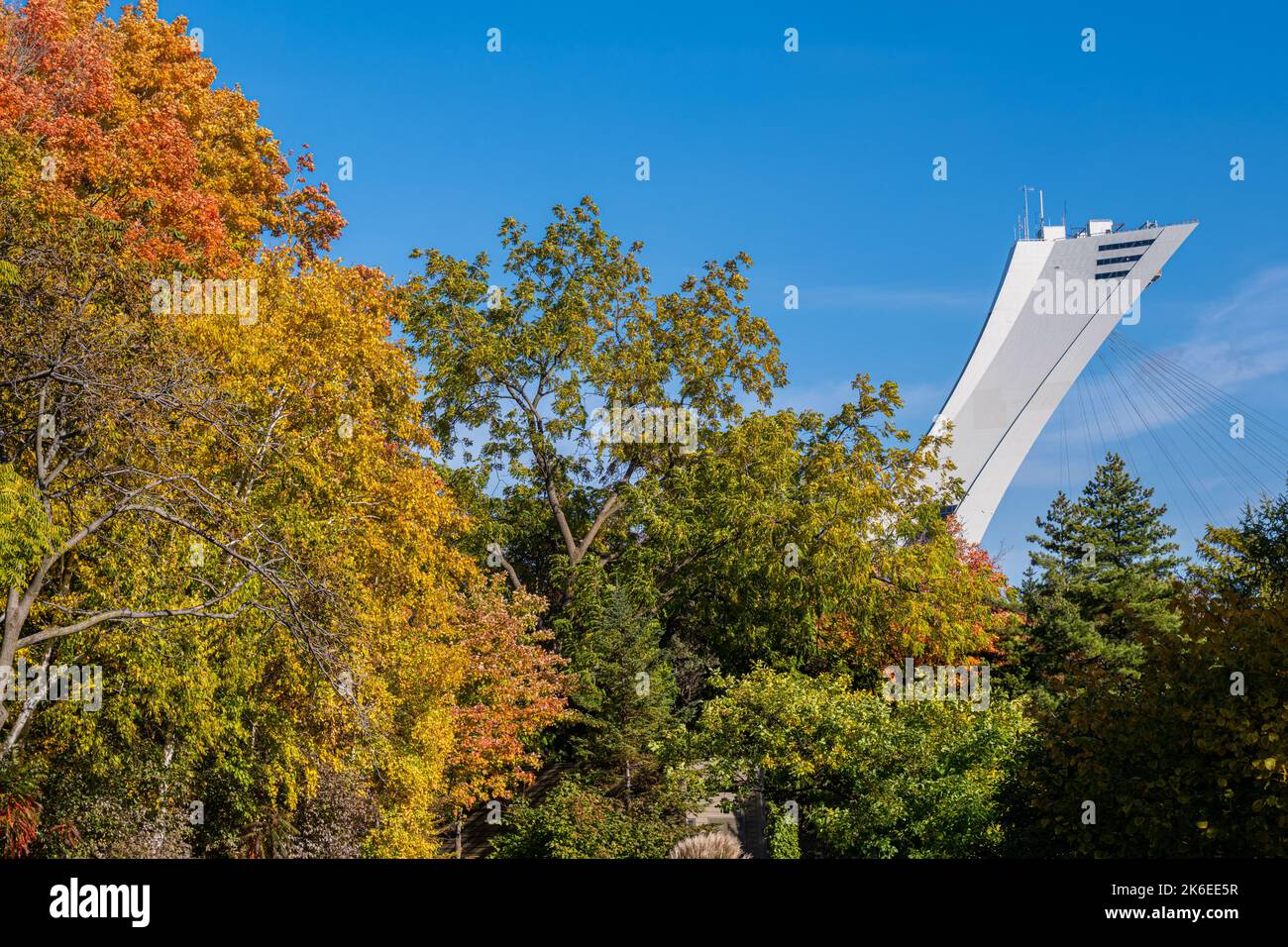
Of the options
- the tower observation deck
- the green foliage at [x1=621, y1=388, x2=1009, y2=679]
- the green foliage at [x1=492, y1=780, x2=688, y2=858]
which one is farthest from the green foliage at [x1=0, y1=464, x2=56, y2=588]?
the tower observation deck

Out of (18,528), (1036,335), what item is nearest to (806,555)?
(18,528)

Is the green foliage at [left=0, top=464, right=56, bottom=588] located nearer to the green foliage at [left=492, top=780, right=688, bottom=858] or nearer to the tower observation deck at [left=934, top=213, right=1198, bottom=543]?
the green foliage at [left=492, top=780, right=688, bottom=858]

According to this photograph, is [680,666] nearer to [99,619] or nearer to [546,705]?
[546,705]

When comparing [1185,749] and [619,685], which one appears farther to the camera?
[619,685]

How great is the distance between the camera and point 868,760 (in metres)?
17.7

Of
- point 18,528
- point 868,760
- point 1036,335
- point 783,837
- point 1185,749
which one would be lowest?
point 783,837

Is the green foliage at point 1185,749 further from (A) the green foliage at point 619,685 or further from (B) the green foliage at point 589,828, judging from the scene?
(A) the green foliage at point 619,685

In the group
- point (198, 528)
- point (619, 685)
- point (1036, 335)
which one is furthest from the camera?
point (1036, 335)

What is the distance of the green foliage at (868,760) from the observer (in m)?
16.5

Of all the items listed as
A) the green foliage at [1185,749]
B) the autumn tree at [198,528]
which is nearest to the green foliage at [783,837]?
the green foliage at [1185,749]

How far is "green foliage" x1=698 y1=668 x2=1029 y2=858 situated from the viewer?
54.2 feet

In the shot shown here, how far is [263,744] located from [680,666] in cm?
1530

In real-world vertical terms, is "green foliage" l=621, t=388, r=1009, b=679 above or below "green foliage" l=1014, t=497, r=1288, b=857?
above

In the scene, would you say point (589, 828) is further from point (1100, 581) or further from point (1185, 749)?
point (1100, 581)
